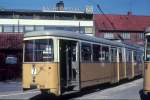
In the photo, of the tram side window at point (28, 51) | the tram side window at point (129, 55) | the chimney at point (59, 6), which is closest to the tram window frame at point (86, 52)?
the tram side window at point (28, 51)

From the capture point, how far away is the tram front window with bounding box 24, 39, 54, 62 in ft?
65.5

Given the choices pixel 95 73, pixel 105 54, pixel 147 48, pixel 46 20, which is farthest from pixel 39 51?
pixel 46 20

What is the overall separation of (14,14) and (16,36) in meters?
35.8

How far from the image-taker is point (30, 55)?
20422 mm

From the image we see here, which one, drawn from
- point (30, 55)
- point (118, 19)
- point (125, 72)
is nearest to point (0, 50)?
point (125, 72)

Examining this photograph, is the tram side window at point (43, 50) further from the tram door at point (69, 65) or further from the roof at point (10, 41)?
the roof at point (10, 41)

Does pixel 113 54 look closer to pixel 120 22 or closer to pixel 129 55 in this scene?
pixel 129 55

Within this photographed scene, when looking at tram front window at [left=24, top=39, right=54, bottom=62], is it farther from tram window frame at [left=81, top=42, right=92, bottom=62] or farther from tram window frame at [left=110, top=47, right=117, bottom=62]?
tram window frame at [left=110, top=47, right=117, bottom=62]

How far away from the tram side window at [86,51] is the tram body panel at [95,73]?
0.29m

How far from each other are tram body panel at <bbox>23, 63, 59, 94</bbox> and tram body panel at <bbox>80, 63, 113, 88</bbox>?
8.86 feet

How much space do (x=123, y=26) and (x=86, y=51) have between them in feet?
240

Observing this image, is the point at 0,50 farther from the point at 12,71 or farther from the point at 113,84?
the point at 113,84

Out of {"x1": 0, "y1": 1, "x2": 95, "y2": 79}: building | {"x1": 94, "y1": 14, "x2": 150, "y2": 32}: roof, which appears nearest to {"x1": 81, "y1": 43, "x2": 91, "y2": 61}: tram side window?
{"x1": 0, "y1": 1, "x2": 95, "y2": 79}: building

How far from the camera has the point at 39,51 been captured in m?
20.1
